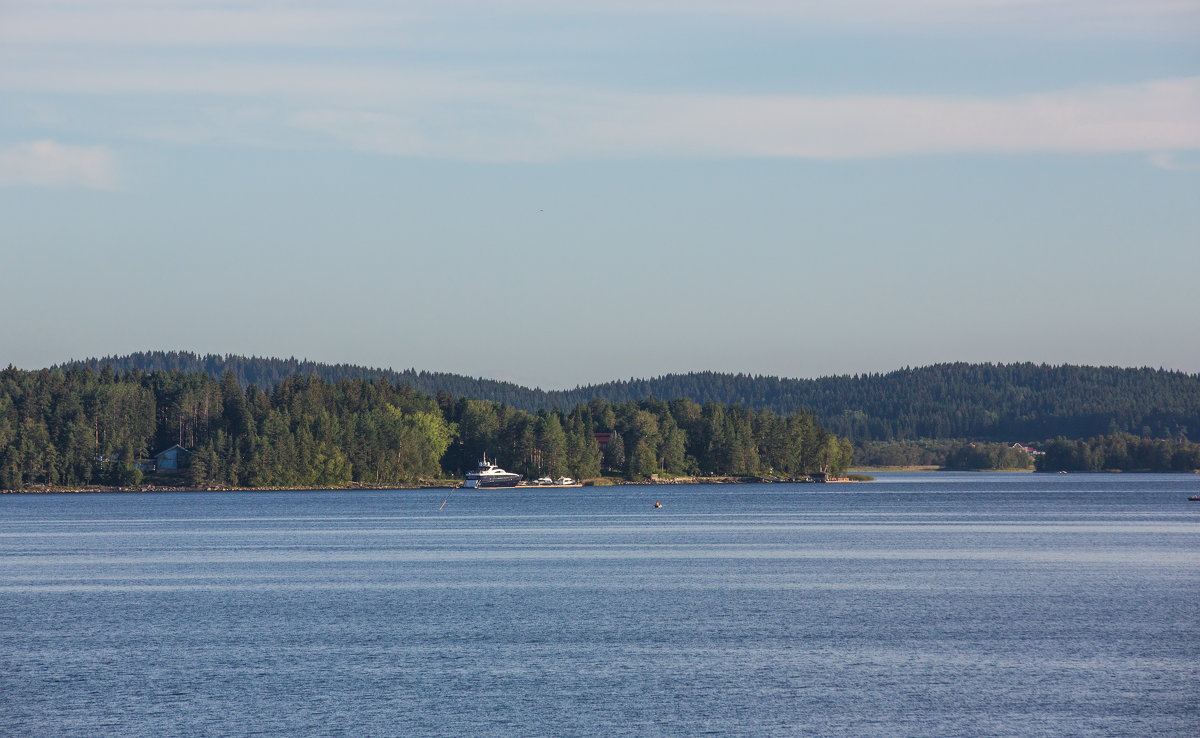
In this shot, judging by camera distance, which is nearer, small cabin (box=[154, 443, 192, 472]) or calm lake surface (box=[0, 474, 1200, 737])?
calm lake surface (box=[0, 474, 1200, 737])

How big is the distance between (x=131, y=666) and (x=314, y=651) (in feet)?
19.1

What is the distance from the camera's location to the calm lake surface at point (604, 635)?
3516 cm

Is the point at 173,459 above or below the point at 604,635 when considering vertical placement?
above

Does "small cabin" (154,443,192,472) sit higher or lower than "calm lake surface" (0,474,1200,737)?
higher

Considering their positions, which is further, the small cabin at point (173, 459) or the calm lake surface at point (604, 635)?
the small cabin at point (173, 459)

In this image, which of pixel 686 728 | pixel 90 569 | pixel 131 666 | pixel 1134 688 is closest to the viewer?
pixel 686 728

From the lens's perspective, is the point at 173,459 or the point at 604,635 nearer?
the point at 604,635

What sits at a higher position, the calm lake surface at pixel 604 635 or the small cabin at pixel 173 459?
the small cabin at pixel 173 459

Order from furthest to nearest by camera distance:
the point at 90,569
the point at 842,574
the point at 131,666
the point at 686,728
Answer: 1. the point at 90,569
2. the point at 842,574
3. the point at 131,666
4. the point at 686,728

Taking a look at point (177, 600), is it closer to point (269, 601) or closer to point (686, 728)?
point (269, 601)

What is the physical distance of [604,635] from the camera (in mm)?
48000

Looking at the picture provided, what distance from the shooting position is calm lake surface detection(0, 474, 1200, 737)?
3516cm

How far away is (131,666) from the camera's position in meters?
42.4

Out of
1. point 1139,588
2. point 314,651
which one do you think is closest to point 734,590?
point 1139,588
